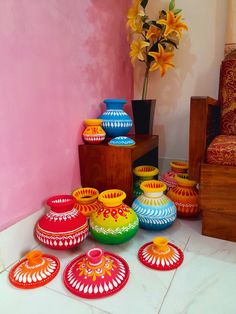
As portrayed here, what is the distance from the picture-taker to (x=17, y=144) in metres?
0.80

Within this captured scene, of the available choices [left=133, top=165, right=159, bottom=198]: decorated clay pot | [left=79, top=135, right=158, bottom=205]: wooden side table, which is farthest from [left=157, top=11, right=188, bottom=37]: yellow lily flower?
[left=133, top=165, right=159, bottom=198]: decorated clay pot

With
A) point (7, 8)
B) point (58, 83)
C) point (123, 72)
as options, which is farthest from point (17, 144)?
point (123, 72)

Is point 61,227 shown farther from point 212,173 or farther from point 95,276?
point 212,173

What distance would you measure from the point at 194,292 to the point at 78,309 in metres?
0.33

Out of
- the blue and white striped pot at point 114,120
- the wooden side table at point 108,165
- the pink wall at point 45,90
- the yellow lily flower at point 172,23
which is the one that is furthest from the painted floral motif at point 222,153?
the yellow lily flower at point 172,23

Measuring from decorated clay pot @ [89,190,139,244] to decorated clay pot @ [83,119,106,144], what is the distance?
329 mm

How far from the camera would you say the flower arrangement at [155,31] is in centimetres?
121

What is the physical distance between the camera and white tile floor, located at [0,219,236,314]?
0.61m

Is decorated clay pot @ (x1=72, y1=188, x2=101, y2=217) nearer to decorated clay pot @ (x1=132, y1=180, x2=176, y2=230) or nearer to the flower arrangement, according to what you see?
decorated clay pot @ (x1=132, y1=180, x2=176, y2=230)

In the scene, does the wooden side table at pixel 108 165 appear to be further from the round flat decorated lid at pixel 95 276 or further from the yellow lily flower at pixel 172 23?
the yellow lily flower at pixel 172 23

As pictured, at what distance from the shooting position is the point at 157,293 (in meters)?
0.66

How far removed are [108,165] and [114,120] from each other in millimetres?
254

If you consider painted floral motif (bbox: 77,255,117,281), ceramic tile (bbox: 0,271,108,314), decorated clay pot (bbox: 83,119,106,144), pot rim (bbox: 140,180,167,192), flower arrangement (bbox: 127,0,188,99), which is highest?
flower arrangement (bbox: 127,0,188,99)

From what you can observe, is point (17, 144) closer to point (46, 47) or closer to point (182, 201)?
point (46, 47)
